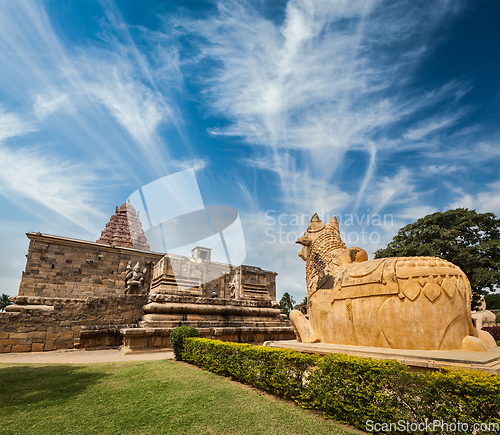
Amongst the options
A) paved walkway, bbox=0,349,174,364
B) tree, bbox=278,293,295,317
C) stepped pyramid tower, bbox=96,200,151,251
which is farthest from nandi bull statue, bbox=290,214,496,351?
tree, bbox=278,293,295,317

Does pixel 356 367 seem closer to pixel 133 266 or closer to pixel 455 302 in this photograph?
pixel 455 302

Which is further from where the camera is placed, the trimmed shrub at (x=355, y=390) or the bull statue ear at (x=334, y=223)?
the bull statue ear at (x=334, y=223)

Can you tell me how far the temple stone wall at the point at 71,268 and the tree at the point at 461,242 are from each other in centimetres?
2039

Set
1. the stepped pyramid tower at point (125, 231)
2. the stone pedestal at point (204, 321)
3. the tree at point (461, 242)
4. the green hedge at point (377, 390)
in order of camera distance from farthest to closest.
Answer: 1. the stepped pyramid tower at point (125, 231)
2. the tree at point (461, 242)
3. the stone pedestal at point (204, 321)
4. the green hedge at point (377, 390)

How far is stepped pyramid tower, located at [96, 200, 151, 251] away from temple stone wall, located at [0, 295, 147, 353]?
61.9 feet

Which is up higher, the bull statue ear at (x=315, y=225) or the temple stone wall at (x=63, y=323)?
the bull statue ear at (x=315, y=225)

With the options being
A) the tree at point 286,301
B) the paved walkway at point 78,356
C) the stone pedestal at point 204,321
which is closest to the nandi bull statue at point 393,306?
the paved walkway at point 78,356

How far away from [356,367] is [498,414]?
133cm

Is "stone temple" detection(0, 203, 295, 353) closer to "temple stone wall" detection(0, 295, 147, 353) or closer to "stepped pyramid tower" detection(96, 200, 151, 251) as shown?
"temple stone wall" detection(0, 295, 147, 353)

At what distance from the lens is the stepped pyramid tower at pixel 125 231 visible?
2841 centimetres

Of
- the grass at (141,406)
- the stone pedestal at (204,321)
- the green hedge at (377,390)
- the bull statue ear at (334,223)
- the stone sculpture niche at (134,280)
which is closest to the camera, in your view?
the green hedge at (377,390)

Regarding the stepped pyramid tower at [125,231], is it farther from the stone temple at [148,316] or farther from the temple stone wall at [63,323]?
the temple stone wall at [63,323]

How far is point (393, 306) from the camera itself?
4301 millimetres

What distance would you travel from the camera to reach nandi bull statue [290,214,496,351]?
405 cm
